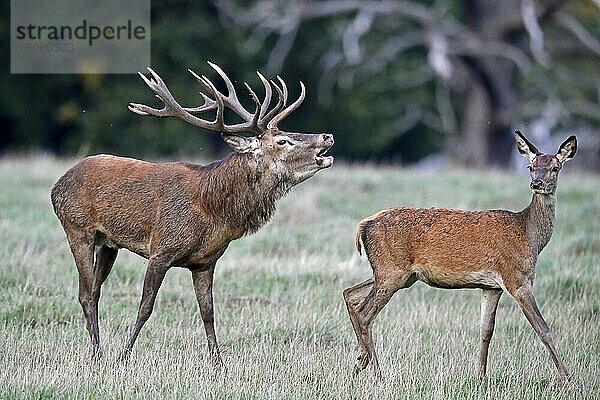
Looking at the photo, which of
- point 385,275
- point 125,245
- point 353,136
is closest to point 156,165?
point 125,245

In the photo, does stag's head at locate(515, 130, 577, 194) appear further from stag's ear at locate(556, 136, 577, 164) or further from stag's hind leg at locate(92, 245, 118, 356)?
stag's hind leg at locate(92, 245, 118, 356)

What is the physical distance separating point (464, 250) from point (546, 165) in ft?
2.64

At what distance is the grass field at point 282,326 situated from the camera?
24.6 feet

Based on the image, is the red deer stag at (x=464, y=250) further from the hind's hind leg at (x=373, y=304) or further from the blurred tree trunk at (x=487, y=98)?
the blurred tree trunk at (x=487, y=98)

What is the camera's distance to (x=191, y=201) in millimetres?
8320

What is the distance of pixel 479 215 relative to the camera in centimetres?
822

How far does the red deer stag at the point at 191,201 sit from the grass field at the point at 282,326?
0.48m

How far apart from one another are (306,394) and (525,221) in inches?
78.4

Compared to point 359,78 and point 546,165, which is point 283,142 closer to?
point 546,165

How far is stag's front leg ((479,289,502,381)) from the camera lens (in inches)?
319

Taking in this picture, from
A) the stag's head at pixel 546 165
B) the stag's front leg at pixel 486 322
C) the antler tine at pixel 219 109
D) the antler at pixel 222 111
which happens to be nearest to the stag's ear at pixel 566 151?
the stag's head at pixel 546 165

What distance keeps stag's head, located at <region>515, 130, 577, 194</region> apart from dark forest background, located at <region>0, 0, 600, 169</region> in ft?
51.9

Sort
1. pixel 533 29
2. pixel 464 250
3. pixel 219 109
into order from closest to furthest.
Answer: pixel 464 250 < pixel 219 109 < pixel 533 29

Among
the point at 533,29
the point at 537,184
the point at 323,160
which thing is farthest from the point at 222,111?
the point at 533,29
